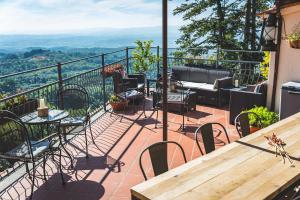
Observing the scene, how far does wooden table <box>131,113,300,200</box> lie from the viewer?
1.86 meters

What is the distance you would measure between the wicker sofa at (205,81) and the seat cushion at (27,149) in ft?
11.4

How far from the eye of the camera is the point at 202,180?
2.02 metres

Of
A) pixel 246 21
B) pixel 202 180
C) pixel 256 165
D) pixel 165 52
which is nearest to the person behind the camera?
pixel 202 180

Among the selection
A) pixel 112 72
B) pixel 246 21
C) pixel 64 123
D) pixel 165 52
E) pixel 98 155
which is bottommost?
pixel 98 155

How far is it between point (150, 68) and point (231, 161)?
6.11 m

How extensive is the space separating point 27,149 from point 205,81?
5.27m

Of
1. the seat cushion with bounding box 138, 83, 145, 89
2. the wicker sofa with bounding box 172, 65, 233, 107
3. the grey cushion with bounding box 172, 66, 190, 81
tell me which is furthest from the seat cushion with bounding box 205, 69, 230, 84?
the seat cushion with bounding box 138, 83, 145, 89

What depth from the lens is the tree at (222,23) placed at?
46.5ft

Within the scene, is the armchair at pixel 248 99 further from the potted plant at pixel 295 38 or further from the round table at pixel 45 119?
the round table at pixel 45 119

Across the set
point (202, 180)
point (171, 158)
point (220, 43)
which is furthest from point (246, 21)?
point (202, 180)

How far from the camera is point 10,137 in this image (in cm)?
348

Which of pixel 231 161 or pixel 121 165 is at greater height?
pixel 231 161

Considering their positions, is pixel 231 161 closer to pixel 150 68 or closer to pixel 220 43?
pixel 150 68

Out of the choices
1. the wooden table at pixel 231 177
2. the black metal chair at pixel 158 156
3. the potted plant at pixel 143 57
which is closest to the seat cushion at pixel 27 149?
the black metal chair at pixel 158 156
